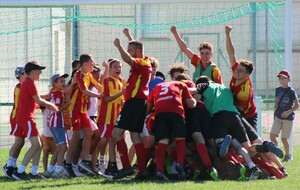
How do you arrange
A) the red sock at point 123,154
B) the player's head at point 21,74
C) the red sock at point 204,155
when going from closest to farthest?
the red sock at point 204,155 < the red sock at point 123,154 < the player's head at point 21,74

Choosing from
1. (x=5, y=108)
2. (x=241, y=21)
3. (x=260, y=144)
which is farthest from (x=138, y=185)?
(x=5, y=108)

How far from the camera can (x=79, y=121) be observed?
1176 cm

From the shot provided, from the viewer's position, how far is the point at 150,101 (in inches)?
435

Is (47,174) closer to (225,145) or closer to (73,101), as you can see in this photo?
(73,101)

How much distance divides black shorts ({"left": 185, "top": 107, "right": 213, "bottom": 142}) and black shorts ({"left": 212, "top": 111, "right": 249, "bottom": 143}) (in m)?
0.11

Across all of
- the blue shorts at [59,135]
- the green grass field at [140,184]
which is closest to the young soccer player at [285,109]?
the green grass field at [140,184]

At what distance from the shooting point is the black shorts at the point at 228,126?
35.8 ft

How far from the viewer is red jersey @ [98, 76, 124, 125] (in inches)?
461

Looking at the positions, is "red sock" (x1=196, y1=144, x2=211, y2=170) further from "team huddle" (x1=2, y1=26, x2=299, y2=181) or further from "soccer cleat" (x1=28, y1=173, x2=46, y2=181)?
"soccer cleat" (x1=28, y1=173, x2=46, y2=181)

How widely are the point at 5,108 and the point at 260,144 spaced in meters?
10.9

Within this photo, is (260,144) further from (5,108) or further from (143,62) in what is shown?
(5,108)

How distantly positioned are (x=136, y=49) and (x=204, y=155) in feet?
5.73

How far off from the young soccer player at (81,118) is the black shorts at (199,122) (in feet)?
4.72

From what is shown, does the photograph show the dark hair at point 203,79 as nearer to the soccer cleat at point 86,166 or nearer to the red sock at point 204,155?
the red sock at point 204,155
